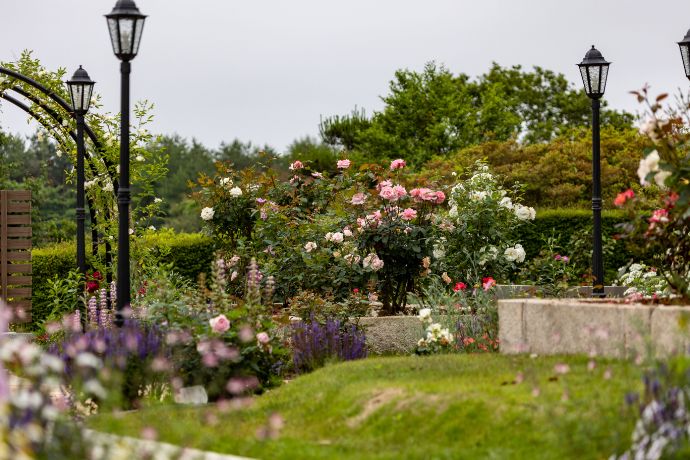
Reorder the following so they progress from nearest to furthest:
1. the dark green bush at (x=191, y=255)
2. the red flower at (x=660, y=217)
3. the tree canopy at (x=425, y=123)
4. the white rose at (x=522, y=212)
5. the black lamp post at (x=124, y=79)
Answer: the red flower at (x=660, y=217) < the black lamp post at (x=124, y=79) < the white rose at (x=522, y=212) < the dark green bush at (x=191, y=255) < the tree canopy at (x=425, y=123)

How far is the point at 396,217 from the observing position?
515 inches

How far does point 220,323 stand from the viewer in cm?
841

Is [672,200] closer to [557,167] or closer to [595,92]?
[595,92]

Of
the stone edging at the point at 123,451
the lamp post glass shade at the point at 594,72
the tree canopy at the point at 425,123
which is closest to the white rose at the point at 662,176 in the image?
the stone edging at the point at 123,451

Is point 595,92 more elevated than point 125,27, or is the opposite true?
point 125,27

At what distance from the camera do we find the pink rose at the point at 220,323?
8398 millimetres

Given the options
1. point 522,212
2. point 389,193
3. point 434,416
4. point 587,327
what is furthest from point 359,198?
point 434,416

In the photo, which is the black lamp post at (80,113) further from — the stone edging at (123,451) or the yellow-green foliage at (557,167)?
the yellow-green foliage at (557,167)

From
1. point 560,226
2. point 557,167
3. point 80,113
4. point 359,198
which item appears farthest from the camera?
point 557,167

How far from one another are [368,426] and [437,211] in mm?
7275

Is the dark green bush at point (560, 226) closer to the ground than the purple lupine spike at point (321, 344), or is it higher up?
higher up

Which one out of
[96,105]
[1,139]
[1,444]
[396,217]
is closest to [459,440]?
[1,444]

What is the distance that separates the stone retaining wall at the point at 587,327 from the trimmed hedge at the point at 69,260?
7.94 meters

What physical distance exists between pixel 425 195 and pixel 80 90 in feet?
15.6
